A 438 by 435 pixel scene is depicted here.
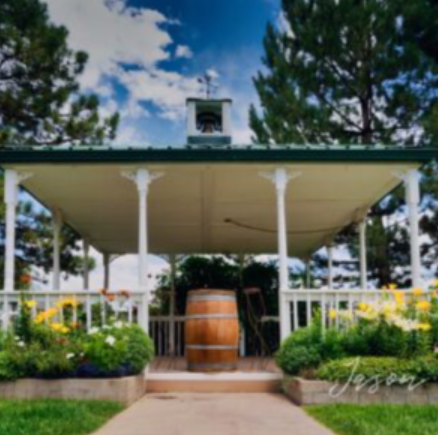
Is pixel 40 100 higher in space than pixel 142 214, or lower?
higher

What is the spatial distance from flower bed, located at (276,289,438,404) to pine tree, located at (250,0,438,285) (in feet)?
33.2

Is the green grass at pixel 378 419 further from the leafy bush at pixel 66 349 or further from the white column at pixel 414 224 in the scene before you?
the white column at pixel 414 224

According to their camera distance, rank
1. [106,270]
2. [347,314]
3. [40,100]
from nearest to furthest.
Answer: [347,314] < [106,270] < [40,100]

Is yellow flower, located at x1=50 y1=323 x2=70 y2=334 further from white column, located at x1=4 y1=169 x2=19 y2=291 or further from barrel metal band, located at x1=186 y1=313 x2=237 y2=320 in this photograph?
barrel metal band, located at x1=186 y1=313 x2=237 y2=320

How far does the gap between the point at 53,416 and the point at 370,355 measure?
10.2 feet

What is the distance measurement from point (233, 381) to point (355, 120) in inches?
456

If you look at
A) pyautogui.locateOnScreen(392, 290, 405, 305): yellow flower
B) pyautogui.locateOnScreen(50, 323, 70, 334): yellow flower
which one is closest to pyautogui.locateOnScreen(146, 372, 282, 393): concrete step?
pyautogui.locateOnScreen(50, 323, 70, 334): yellow flower

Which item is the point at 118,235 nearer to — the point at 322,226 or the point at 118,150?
the point at 322,226

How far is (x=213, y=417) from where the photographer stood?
212 inches

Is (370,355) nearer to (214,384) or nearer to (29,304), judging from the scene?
(214,384)

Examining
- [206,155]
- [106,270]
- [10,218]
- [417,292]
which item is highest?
[206,155]

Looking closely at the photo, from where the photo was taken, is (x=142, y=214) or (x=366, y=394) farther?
(x=142, y=214)

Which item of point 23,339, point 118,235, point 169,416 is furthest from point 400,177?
point 118,235

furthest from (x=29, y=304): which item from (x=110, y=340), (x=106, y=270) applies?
(x=106, y=270)
